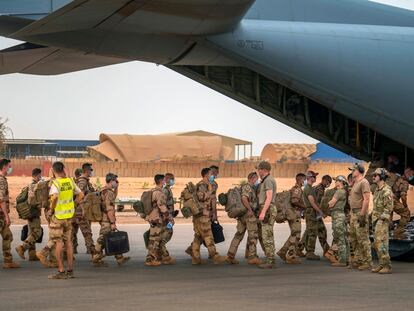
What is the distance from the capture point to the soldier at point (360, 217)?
12555 mm

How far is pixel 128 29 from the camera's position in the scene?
1149 centimetres

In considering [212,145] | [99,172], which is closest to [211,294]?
[99,172]

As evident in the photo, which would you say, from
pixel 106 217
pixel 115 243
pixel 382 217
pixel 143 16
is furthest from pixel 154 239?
pixel 143 16

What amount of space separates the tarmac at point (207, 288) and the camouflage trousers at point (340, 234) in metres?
0.29

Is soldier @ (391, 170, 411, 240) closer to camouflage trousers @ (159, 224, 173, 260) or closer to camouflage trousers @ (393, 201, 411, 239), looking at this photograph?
camouflage trousers @ (393, 201, 411, 239)

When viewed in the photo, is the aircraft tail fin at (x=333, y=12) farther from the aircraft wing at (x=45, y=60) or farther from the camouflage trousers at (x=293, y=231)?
the camouflage trousers at (x=293, y=231)

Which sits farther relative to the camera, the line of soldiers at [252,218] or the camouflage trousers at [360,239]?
the camouflage trousers at [360,239]

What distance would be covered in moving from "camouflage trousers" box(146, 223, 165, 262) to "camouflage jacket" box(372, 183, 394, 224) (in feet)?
11.3

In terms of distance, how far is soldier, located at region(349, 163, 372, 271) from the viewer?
41.2ft

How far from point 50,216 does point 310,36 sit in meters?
4.87

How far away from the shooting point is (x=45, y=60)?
13430 millimetres

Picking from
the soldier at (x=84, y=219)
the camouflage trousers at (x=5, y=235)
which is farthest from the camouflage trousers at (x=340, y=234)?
the camouflage trousers at (x=5, y=235)

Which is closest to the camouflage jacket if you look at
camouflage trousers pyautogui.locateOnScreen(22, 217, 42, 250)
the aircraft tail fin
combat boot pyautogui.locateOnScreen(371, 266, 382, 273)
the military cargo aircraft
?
combat boot pyautogui.locateOnScreen(371, 266, 382, 273)

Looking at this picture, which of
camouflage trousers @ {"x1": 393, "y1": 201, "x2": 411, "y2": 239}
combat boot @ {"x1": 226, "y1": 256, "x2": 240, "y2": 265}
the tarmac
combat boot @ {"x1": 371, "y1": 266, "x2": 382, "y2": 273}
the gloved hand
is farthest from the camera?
camouflage trousers @ {"x1": 393, "y1": 201, "x2": 411, "y2": 239}
